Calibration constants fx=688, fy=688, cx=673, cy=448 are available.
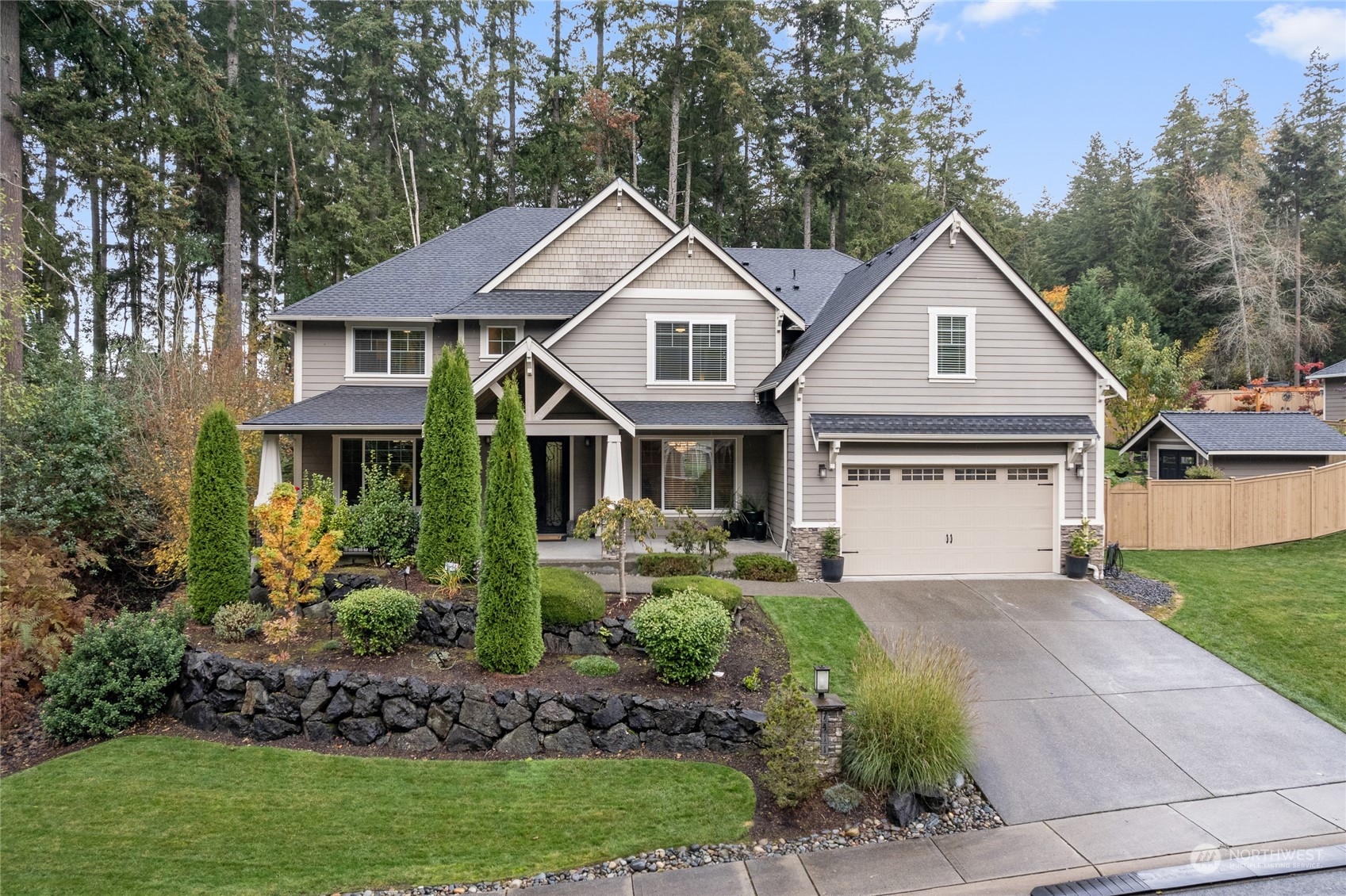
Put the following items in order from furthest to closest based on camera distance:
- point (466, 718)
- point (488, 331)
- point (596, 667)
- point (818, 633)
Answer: point (488, 331) → point (818, 633) → point (596, 667) → point (466, 718)

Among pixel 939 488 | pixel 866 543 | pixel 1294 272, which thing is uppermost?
pixel 1294 272

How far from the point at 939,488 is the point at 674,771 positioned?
827 centimetres

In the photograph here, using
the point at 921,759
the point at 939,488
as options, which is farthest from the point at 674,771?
the point at 939,488

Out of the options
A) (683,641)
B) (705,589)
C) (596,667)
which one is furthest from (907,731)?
(705,589)

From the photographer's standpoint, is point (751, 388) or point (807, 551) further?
point (751, 388)

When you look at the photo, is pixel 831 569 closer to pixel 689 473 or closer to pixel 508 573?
pixel 689 473

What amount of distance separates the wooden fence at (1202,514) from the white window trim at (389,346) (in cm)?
1515

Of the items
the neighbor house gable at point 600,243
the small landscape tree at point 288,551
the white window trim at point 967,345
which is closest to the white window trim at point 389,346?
the neighbor house gable at point 600,243

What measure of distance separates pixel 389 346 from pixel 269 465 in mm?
3708

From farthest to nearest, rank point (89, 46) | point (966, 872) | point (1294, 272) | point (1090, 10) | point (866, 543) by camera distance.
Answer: point (1294, 272), point (89, 46), point (1090, 10), point (866, 543), point (966, 872)

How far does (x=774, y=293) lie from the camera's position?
46.8 feet

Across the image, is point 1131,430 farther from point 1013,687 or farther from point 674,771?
point 674,771

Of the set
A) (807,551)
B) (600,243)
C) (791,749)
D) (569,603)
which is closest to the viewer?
(791,749)

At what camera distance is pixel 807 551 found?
1244cm
